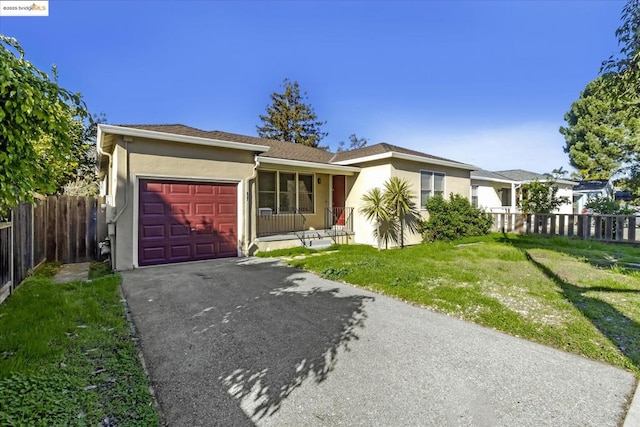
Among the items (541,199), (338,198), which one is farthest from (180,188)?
(541,199)

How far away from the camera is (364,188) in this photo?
12.0 meters

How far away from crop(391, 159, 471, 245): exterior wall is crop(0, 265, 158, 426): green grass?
9584mm

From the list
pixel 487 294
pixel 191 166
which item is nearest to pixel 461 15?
pixel 487 294

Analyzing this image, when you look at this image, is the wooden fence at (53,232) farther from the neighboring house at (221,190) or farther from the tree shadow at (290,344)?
the tree shadow at (290,344)

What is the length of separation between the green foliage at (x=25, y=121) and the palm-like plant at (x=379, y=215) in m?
9.30

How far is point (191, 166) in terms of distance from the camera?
27.4 ft

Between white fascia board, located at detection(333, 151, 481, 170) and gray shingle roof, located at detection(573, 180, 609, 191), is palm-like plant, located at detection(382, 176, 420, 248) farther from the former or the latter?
gray shingle roof, located at detection(573, 180, 609, 191)

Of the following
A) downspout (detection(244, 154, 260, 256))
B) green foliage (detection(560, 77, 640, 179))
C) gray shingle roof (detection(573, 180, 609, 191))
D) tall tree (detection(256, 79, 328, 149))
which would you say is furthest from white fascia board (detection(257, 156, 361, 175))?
green foliage (detection(560, 77, 640, 179))

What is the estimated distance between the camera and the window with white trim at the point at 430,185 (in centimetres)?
1251

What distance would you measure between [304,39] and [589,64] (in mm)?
10198

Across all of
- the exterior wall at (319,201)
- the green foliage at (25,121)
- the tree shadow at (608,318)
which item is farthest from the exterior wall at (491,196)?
the green foliage at (25,121)

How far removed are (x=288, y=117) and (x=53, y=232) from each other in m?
24.6

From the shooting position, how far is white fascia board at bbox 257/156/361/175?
32.4 feet

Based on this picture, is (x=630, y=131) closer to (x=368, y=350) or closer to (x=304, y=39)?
(x=304, y=39)
